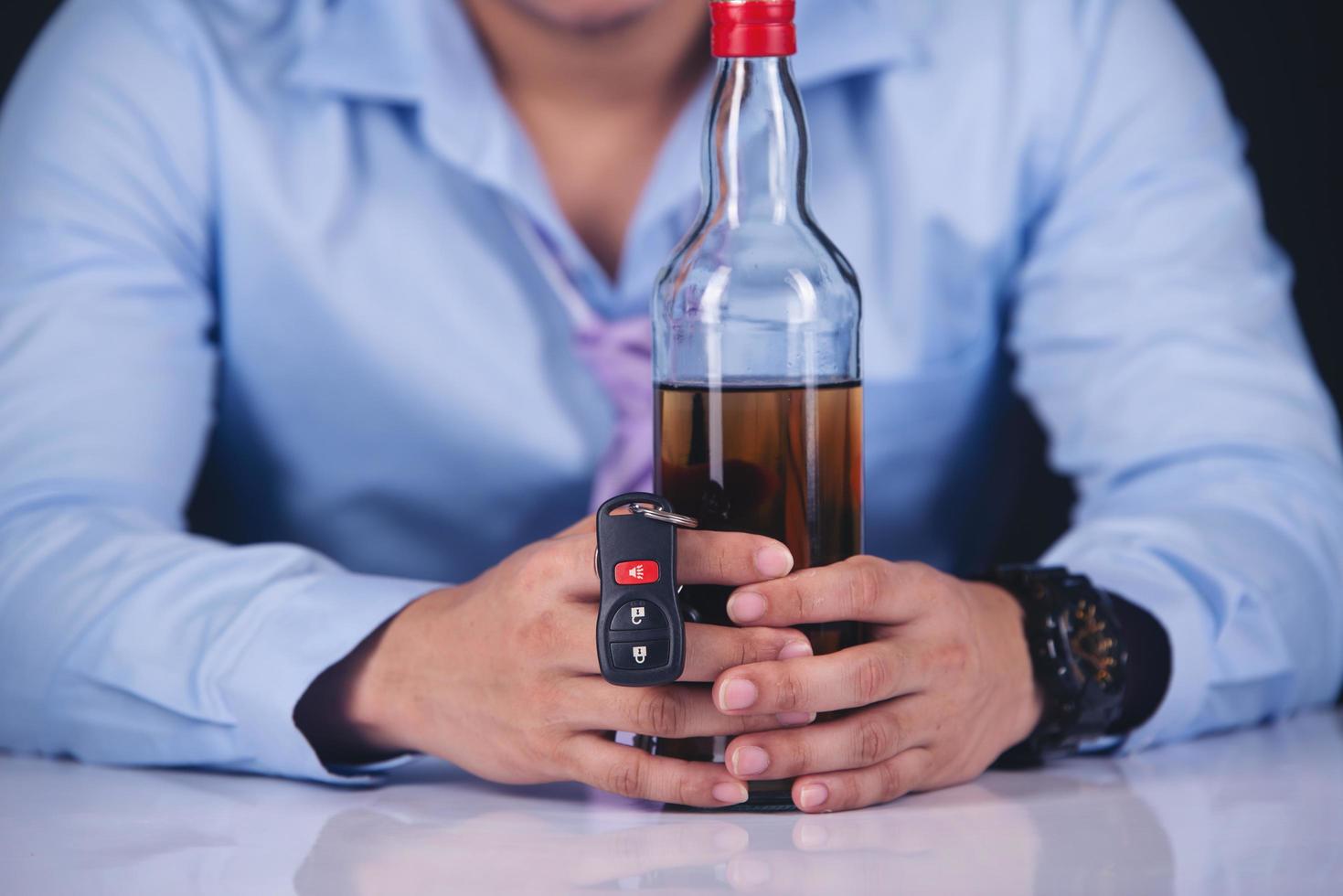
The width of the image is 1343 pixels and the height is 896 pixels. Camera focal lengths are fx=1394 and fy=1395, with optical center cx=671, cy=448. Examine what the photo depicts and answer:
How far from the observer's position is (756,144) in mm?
863

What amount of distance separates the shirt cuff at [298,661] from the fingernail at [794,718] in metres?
0.30

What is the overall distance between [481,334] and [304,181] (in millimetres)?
244

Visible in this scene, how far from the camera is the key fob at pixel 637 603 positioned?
783 mm

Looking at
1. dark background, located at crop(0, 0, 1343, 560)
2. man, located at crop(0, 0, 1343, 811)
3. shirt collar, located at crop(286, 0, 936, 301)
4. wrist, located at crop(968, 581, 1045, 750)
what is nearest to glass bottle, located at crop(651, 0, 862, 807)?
wrist, located at crop(968, 581, 1045, 750)

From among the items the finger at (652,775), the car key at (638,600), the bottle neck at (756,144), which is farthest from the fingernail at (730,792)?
the bottle neck at (756,144)

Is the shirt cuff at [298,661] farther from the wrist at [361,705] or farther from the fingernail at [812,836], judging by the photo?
the fingernail at [812,836]

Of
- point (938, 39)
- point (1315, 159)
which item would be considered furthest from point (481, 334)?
point (1315, 159)

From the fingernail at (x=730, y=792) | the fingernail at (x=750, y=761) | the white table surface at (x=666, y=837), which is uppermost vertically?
the fingernail at (x=750, y=761)

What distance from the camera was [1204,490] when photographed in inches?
49.1

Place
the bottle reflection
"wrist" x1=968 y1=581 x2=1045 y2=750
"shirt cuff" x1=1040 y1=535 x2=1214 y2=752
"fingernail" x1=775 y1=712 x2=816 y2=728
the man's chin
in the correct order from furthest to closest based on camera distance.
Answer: the man's chin, "shirt cuff" x1=1040 y1=535 x2=1214 y2=752, "wrist" x1=968 y1=581 x2=1045 y2=750, "fingernail" x1=775 y1=712 x2=816 y2=728, the bottle reflection

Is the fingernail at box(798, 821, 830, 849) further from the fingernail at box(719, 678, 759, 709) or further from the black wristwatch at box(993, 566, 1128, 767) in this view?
the black wristwatch at box(993, 566, 1128, 767)

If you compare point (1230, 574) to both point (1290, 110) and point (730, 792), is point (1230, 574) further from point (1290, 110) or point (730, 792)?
point (1290, 110)

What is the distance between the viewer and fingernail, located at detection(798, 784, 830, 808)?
0.86m

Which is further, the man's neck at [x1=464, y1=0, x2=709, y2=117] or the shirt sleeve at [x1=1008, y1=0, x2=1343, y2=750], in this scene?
the man's neck at [x1=464, y1=0, x2=709, y2=117]
